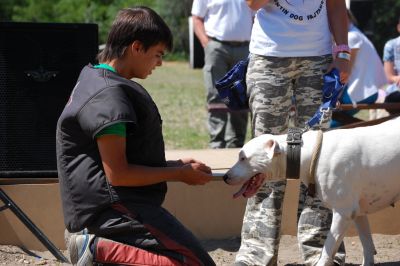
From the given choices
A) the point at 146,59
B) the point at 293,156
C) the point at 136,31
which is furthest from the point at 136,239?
the point at 293,156

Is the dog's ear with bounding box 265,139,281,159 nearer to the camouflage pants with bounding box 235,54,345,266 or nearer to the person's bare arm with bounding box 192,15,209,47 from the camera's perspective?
the camouflage pants with bounding box 235,54,345,266

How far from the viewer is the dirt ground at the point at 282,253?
5087 mm

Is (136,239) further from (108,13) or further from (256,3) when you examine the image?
(108,13)

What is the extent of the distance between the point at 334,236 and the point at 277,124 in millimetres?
749

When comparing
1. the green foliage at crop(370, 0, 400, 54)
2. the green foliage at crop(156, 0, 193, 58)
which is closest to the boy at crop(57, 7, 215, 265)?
the green foliage at crop(370, 0, 400, 54)

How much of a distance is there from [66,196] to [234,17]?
4754mm

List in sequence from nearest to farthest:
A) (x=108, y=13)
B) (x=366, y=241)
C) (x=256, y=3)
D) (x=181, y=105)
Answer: (x=256, y=3), (x=366, y=241), (x=181, y=105), (x=108, y=13)

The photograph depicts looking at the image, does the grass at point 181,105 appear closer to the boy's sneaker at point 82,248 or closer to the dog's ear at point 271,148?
the dog's ear at point 271,148

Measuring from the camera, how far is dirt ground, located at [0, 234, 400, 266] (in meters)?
5.09

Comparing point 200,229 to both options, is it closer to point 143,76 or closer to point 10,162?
point 10,162

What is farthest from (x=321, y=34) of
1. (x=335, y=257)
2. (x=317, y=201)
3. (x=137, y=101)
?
(x=137, y=101)

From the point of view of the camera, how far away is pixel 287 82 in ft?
15.1

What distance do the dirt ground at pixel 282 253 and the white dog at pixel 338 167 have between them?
889 millimetres

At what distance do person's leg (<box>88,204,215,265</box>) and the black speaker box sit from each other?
1.81m
